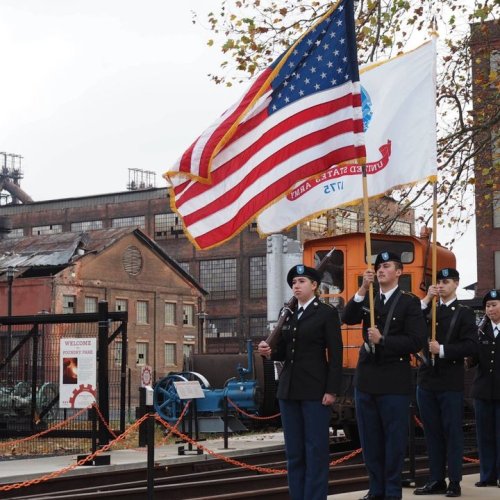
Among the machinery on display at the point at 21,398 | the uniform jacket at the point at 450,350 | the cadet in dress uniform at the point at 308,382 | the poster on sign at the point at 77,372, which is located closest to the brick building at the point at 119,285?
the machinery on display at the point at 21,398

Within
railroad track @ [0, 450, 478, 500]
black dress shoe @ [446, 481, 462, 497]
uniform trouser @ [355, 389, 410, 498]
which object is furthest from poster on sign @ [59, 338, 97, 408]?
uniform trouser @ [355, 389, 410, 498]

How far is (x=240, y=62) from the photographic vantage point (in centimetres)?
1962

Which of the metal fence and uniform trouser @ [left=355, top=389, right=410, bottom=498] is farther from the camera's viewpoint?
the metal fence

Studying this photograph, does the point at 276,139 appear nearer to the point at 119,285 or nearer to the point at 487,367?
the point at 487,367

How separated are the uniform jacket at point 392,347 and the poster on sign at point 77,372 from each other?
33.6ft

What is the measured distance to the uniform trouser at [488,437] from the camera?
11.7 meters

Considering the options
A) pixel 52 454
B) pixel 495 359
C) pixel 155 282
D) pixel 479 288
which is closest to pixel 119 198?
pixel 155 282

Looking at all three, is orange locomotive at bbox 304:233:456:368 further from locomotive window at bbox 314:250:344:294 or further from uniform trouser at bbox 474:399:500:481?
uniform trouser at bbox 474:399:500:481

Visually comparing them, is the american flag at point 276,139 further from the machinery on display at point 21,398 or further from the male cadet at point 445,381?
the machinery on display at point 21,398

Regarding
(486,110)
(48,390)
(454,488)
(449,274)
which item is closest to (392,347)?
(449,274)

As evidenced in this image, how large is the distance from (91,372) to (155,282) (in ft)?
162

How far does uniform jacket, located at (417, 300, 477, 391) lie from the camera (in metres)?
10.9

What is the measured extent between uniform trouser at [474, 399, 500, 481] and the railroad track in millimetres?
1371

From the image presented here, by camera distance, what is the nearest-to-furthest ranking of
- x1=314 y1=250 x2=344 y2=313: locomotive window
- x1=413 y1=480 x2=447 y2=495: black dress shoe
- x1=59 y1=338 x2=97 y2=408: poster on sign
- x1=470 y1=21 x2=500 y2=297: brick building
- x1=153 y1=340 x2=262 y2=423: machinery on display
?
1. x1=413 y1=480 x2=447 y2=495: black dress shoe
2. x1=314 y1=250 x2=344 y2=313: locomotive window
3. x1=59 y1=338 x2=97 y2=408: poster on sign
4. x1=470 y1=21 x2=500 y2=297: brick building
5. x1=153 y1=340 x2=262 y2=423: machinery on display
